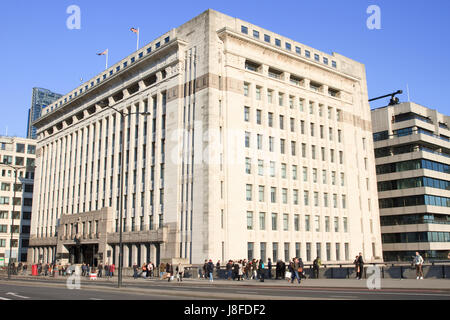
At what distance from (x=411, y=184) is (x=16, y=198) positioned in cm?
8691

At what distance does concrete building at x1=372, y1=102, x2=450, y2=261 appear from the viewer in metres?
73.1

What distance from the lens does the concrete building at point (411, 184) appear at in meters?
73.1

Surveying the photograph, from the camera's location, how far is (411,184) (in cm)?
7488

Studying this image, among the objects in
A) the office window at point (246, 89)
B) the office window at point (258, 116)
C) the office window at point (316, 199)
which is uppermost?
the office window at point (246, 89)

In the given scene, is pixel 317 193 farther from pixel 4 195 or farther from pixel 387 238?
pixel 4 195

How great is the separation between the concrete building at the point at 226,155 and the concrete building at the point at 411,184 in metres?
10.0

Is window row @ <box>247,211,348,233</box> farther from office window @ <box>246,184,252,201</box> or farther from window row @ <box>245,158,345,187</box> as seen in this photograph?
window row @ <box>245,158,345,187</box>

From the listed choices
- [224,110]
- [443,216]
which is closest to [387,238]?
[443,216]

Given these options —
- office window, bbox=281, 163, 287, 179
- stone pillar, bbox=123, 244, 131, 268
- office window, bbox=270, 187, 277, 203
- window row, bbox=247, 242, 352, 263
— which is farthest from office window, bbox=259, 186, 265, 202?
stone pillar, bbox=123, 244, 131, 268

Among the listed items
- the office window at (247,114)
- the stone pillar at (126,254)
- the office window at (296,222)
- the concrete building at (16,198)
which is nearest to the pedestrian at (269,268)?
the office window at (296,222)

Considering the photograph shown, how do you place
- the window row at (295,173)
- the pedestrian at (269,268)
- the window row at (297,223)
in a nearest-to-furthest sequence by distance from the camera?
the pedestrian at (269,268) → the window row at (297,223) → the window row at (295,173)

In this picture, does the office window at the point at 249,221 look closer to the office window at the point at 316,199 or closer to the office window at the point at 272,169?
the office window at the point at 272,169

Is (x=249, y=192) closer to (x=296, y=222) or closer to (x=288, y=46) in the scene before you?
(x=296, y=222)

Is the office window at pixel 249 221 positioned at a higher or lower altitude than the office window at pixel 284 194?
lower
